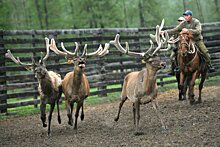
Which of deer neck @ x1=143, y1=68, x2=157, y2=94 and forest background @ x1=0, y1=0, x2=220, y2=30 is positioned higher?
forest background @ x1=0, y1=0, x2=220, y2=30

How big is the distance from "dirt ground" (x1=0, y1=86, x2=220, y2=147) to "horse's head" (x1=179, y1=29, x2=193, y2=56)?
162 cm

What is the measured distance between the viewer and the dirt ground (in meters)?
7.84

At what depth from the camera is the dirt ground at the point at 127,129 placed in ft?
25.7

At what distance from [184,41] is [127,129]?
3.64 metres

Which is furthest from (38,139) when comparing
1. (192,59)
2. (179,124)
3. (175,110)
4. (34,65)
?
(192,59)

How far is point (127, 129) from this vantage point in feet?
31.2

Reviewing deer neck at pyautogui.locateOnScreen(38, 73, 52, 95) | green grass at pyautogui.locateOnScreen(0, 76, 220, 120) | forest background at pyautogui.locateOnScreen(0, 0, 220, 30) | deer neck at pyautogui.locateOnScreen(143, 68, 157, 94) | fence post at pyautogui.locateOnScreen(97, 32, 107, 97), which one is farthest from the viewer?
forest background at pyautogui.locateOnScreen(0, 0, 220, 30)

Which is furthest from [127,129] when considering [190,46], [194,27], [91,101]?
[91,101]

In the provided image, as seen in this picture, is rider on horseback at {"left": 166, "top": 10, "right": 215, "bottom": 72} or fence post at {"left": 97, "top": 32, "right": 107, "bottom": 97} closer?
rider on horseback at {"left": 166, "top": 10, "right": 215, "bottom": 72}

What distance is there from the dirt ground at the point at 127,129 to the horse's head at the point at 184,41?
162cm

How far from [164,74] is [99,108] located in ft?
17.6

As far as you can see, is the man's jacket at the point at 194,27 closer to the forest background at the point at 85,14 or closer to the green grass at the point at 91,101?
the green grass at the point at 91,101

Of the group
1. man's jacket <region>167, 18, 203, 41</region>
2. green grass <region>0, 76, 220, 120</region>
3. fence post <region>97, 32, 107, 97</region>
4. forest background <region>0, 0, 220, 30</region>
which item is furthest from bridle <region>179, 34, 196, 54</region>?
forest background <region>0, 0, 220, 30</region>

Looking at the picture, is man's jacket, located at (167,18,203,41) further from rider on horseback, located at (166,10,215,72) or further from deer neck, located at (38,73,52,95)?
deer neck, located at (38,73,52,95)
